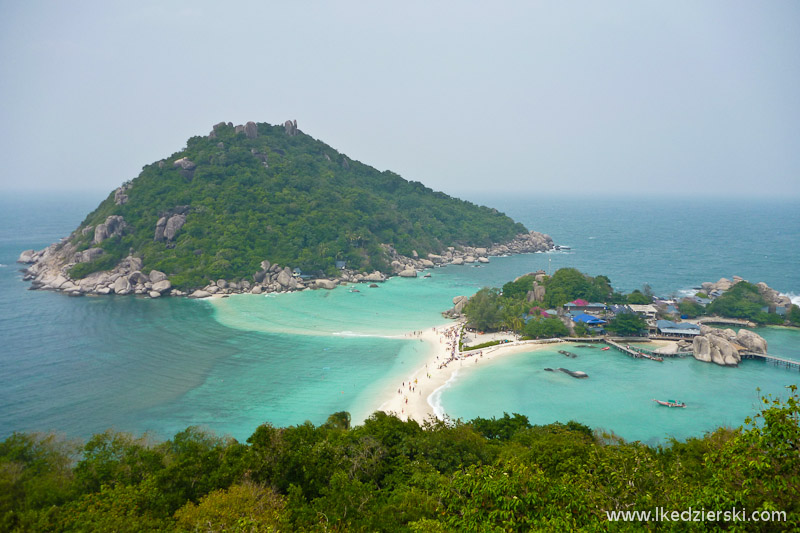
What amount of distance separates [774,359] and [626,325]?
29.8 ft

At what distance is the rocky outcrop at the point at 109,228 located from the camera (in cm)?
5625

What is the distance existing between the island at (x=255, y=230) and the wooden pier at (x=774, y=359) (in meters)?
37.6

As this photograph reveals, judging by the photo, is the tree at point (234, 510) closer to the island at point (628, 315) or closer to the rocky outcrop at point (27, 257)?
the island at point (628, 315)

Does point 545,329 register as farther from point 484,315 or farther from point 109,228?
point 109,228

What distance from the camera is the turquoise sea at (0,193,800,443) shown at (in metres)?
23.5

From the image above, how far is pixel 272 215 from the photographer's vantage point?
211ft

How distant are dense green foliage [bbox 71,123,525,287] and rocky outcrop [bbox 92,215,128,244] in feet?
3.39

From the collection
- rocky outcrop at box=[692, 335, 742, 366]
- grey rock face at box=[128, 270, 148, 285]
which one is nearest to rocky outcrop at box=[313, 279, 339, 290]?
grey rock face at box=[128, 270, 148, 285]

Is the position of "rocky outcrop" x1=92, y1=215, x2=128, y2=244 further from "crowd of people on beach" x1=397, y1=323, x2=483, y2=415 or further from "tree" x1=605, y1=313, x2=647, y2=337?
"tree" x1=605, y1=313, x2=647, y2=337

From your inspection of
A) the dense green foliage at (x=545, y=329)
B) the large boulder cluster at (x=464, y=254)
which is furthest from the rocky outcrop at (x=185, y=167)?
the dense green foliage at (x=545, y=329)

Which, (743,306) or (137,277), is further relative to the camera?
(137,277)

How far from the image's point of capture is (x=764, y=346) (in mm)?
31688

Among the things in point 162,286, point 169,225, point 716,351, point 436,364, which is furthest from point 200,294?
point 716,351

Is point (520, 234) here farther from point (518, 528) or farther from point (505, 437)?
point (518, 528)
